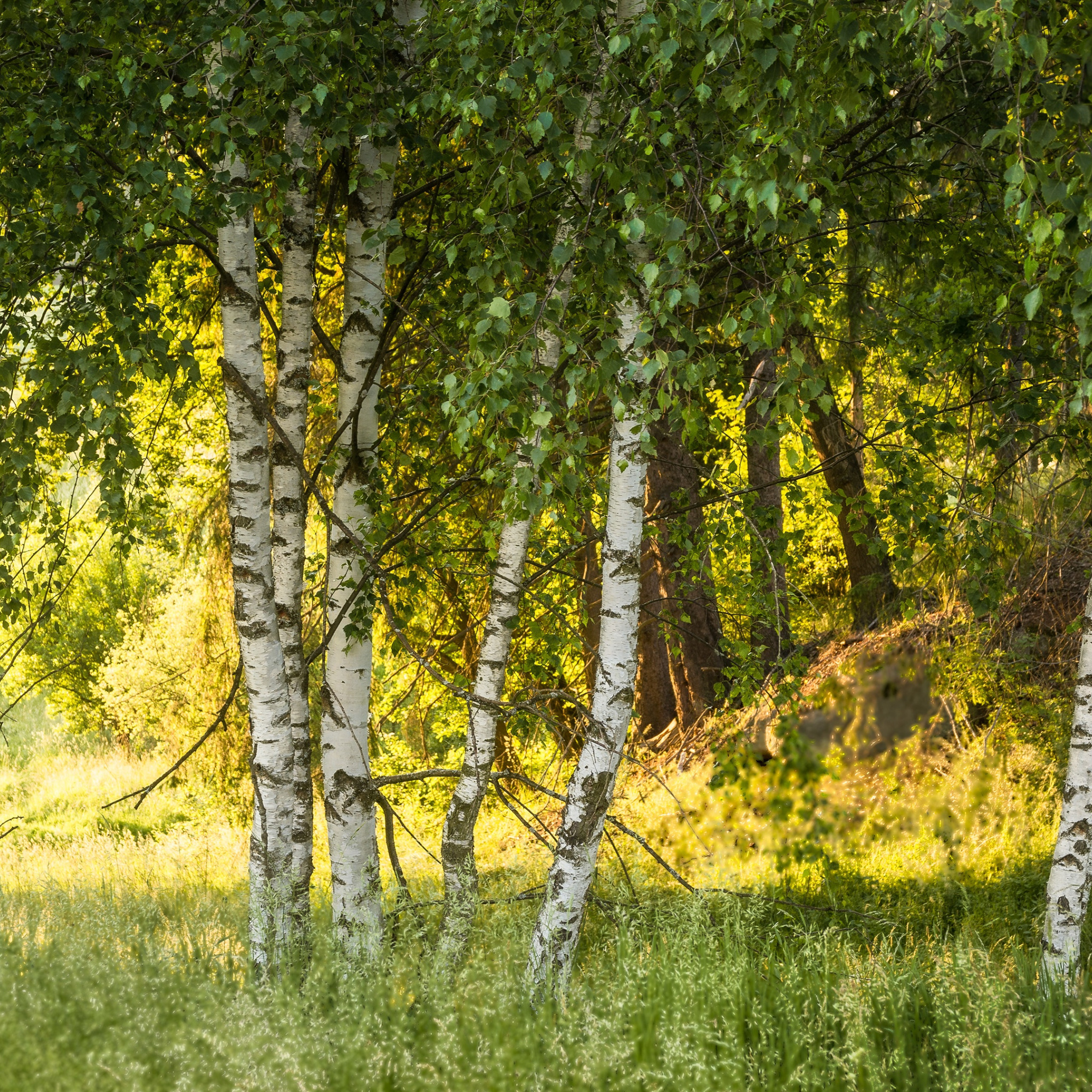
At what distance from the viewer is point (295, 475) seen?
172 inches

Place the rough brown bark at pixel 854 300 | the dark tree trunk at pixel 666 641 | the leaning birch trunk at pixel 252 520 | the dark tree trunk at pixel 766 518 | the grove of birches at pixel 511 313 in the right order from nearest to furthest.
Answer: the grove of birches at pixel 511 313, the dark tree trunk at pixel 766 518, the leaning birch trunk at pixel 252 520, the rough brown bark at pixel 854 300, the dark tree trunk at pixel 666 641

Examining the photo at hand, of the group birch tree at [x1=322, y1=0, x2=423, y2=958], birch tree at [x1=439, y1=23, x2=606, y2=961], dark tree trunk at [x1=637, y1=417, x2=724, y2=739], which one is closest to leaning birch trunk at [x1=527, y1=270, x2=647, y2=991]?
birch tree at [x1=439, y1=23, x2=606, y2=961]

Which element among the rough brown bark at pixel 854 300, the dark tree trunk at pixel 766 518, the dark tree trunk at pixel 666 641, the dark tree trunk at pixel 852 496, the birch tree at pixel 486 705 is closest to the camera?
the dark tree trunk at pixel 766 518

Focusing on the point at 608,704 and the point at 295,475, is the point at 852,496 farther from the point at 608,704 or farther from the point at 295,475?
the point at 295,475

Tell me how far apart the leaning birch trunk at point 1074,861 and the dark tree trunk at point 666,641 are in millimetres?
3497

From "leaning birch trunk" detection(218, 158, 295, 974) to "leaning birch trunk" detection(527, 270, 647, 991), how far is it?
1.08 metres

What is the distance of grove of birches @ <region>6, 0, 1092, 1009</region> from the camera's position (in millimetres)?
2824

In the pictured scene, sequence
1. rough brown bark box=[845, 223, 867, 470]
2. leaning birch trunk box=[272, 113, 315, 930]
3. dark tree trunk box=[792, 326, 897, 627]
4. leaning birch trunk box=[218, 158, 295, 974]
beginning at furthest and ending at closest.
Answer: dark tree trunk box=[792, 326, 897, 627], rough brown bark box=[845, 223, 867, 470], leaning birch trunk box=[272, 113, 315, 930], leaning birch trunk box=[218, 158, 295, 974]

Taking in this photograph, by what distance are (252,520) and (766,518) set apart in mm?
2591

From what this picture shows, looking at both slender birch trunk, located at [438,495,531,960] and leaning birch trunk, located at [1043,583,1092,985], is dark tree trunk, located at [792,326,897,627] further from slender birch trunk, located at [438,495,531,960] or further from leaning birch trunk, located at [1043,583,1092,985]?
slender birch trunk, located at [438,495,531,960]

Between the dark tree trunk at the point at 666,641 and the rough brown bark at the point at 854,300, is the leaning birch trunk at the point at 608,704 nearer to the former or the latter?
the rough brown bark at the point at 854,300

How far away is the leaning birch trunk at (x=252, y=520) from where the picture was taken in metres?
3.89

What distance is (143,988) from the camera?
3111 millimetres

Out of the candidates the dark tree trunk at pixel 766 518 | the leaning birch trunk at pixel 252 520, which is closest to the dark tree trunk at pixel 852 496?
the dark tree trunk at pixel 766 518
